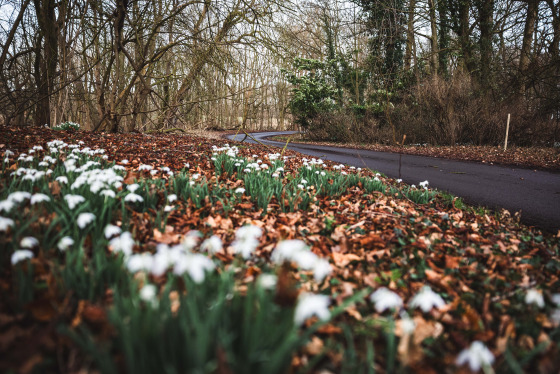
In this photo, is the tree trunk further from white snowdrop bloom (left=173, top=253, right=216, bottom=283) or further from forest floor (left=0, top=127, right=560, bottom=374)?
white snowdrop bloom (left=173, top=253, right=216, bottom=283)

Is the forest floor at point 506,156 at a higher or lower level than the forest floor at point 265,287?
higher

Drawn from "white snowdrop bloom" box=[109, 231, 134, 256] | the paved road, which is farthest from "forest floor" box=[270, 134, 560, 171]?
"white snowdrop bloom" box=[109, 231, 134, 256]

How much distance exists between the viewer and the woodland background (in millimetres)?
7250

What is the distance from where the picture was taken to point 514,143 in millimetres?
12492

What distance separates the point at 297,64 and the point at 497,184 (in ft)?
54.2

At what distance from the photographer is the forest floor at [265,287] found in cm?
104

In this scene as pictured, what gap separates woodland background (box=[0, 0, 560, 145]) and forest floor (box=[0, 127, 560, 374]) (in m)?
2.25

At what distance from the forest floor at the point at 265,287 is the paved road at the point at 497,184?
75cm

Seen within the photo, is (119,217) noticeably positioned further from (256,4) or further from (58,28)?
(58,28)

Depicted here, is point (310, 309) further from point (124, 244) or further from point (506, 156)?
point (506, 156)

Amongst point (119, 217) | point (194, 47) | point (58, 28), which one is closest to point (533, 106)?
point (194, 47)

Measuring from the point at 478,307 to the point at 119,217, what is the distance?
270 centimetres

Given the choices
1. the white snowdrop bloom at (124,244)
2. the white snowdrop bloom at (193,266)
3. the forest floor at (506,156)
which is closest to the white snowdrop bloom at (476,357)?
the white snowdrop bloom at (193,266)

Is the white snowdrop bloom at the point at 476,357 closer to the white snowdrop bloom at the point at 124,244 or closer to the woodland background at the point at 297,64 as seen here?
the white snowdrop bloom at the point at 124,244
